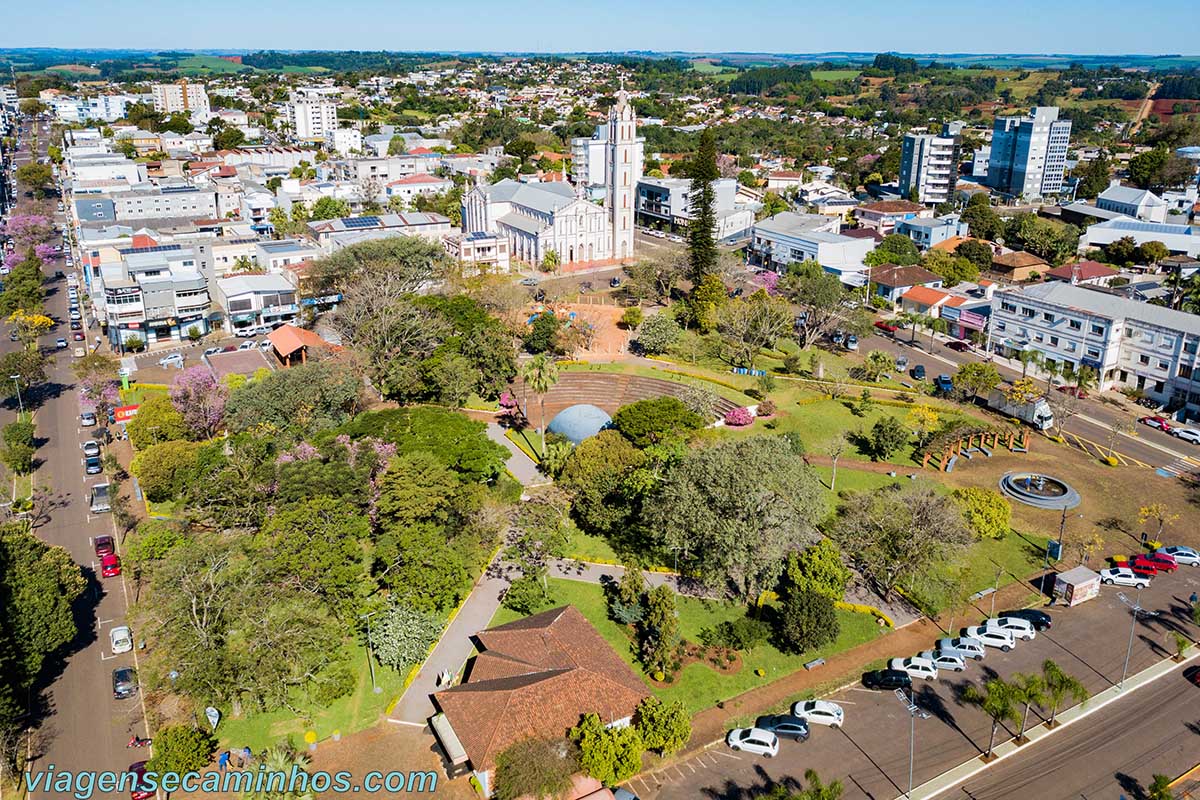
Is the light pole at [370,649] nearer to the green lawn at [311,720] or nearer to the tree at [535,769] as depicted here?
the green lawn at [311,720]

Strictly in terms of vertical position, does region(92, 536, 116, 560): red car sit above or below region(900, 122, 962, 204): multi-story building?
below

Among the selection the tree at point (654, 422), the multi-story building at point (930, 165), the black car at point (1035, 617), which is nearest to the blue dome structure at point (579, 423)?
the tree at point (654, 422)

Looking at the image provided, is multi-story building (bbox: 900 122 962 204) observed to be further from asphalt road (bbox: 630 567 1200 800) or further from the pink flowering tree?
the pink flowering tree

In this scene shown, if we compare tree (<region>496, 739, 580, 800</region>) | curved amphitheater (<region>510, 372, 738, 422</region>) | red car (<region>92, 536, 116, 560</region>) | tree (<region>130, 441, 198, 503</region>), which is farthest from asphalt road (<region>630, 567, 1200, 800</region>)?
tree (<region>130, 441, 198, 503</region>)

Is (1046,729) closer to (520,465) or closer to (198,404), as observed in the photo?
(520,465)

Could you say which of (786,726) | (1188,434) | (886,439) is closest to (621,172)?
(886,439)

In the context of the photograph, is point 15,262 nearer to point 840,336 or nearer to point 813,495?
point 840,336
